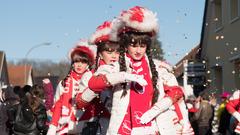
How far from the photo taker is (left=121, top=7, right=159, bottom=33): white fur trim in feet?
17.9

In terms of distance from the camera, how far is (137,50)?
544cm

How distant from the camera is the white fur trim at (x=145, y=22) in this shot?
5.46 m

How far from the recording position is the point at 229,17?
2123 centimetres

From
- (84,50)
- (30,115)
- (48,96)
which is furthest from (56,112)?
(48,96)

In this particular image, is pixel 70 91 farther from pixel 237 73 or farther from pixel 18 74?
pixel 18 74

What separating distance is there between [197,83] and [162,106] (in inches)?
505

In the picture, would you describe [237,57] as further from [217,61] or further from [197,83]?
[217,61]

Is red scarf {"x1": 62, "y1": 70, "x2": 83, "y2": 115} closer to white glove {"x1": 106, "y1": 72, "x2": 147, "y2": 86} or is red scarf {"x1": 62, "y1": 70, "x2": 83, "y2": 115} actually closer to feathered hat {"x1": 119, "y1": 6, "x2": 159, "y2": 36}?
feathered hat {"x1": 119, "y1": 6, "x2": 159, "y2": 36}

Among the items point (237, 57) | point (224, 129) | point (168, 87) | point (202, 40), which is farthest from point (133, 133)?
point (202, 40)

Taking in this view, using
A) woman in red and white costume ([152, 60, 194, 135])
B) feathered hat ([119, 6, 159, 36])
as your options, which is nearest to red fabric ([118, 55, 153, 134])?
woman in red and white costume ([152, 60, 194, 135])

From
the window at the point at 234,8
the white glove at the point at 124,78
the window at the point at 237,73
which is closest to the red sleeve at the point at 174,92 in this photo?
the white glove at the point at 124,78

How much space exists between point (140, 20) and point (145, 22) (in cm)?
5

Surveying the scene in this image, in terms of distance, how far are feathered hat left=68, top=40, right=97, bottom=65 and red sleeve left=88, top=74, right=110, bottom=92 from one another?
201cm

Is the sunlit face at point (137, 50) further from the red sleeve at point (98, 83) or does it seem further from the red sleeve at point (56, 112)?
the red sleeve at point (56, 112)
